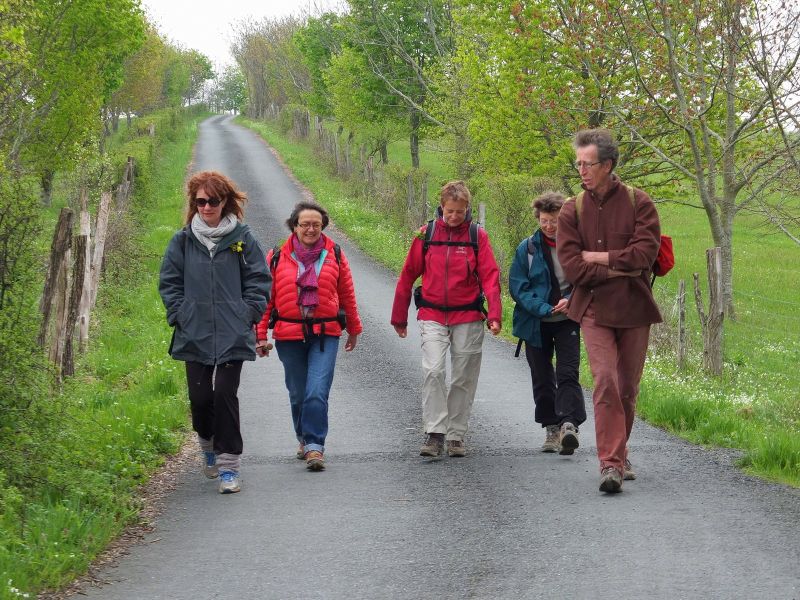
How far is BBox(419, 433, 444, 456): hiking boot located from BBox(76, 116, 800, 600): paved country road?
0.38 ft

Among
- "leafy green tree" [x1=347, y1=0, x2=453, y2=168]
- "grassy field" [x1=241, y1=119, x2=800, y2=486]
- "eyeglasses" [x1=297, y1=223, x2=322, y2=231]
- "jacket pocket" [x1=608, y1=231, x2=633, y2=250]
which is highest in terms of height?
"leafy green tree" [x1=347, y1=0, x2=453, y2=168]

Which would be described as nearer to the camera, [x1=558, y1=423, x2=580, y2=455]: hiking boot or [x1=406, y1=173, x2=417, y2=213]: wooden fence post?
[x1=558, y1=423, x2=580, y2=455]: hiking boot

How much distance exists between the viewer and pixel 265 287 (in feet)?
22.7

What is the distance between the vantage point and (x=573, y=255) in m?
6.68

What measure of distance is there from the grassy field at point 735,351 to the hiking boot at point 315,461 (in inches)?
113

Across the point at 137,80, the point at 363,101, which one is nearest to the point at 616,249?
the point at 363,101

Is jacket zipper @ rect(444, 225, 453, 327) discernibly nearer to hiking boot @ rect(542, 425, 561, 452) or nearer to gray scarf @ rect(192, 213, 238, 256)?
hiking boot @ rect(542, 425, 561, 452)

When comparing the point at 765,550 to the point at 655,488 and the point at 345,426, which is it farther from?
the point at 345,426

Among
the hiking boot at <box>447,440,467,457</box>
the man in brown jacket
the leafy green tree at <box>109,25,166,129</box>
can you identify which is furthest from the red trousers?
the leafy green tree at <box>109,25,166,129</box>

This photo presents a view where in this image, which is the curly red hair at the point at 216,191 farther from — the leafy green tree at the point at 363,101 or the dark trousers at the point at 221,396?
the leafy green tree at the point at 363,101

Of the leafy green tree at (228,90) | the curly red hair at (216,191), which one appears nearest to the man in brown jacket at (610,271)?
the curly red hair at (216,191)

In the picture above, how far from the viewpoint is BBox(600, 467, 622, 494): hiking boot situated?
6457mm

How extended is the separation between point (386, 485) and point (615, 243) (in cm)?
211

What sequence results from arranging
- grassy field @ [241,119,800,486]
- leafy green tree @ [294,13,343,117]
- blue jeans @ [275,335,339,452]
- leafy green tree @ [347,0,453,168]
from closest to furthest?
blue jeans @ [275,335,339,452] → grassy field @ [241,119,800,486] → leafy green tree @ [347,0,453,168] → leafy green tree @ [294,13,343,117]
